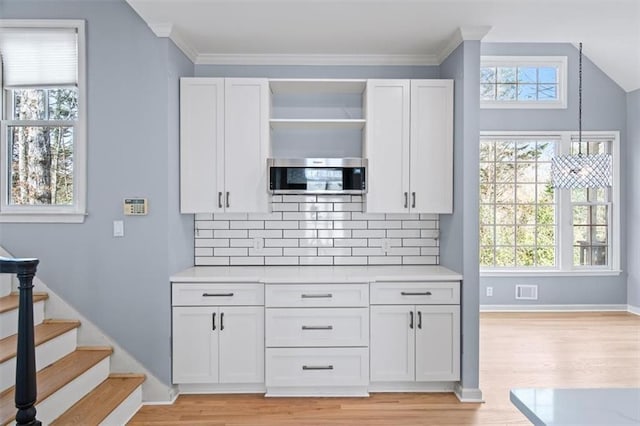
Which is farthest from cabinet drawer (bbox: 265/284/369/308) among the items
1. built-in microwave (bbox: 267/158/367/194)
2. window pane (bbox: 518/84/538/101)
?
window pane (bbox: 518/84/538/101)

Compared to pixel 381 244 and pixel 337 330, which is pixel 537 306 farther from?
pixel 337 330

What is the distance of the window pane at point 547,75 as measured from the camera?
582 centimetres

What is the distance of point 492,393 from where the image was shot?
3.23 meters

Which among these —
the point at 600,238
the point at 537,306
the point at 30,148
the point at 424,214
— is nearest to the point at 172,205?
the point at 30,148

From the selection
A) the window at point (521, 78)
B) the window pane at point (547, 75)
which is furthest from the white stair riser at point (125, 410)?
the window pane at point (547, 75)

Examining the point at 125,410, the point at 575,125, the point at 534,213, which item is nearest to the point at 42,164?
the point at 125,410

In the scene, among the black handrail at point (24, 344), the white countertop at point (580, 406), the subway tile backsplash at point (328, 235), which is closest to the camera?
the white countertop at point (580, 406)

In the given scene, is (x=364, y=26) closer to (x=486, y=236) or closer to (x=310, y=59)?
(x=310, y=59)

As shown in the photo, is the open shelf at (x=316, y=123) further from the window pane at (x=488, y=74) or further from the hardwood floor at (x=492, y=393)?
the window pane at (x=488, y=74)

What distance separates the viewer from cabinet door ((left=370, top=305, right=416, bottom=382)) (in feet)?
10.3

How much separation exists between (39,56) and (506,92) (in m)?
5.36

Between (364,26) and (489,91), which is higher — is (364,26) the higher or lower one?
the lower one

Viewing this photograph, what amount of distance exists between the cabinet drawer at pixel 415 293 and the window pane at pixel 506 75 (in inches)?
152

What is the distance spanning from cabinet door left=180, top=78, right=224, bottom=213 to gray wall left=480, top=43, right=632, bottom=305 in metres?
3.87
